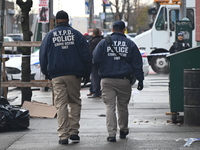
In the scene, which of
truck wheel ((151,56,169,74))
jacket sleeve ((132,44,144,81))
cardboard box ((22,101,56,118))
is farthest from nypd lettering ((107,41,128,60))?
truck wheel ((151,56,169,74))

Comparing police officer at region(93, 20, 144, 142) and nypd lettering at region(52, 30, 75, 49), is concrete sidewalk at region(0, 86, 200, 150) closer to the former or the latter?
police officer at region(93, 20, 144, 142)

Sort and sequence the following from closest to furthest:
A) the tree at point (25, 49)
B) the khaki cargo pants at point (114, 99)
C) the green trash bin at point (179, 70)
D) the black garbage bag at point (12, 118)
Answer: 1. the khaki cargo pants at point (114, 99)
2. the black garbage bag at point (12, 118)
3. the green trash bin at point (179, 70)
4. the tree at point (25, 49)

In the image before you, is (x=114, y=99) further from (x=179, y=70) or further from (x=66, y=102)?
(x=179, y=70)

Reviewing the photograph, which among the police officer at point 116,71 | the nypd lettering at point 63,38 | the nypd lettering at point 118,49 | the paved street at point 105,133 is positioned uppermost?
the nypd lettering at point 63,38

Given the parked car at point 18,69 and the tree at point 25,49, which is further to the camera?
the parked car at point 18,69

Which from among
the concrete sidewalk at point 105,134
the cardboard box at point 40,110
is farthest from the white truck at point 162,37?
the cardboard box at point 40,110

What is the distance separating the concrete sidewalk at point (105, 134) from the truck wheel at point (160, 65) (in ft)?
40.9

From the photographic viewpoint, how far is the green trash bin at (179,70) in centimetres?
1014

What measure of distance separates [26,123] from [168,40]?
1691cm

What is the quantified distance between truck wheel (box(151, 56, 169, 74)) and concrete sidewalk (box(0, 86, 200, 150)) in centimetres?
1246

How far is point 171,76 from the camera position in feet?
33.4

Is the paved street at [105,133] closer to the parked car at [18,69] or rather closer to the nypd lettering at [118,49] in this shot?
the nypd lettering at [118,49]

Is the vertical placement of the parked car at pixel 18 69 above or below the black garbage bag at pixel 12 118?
above

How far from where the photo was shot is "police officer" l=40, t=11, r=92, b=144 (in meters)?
8.12
